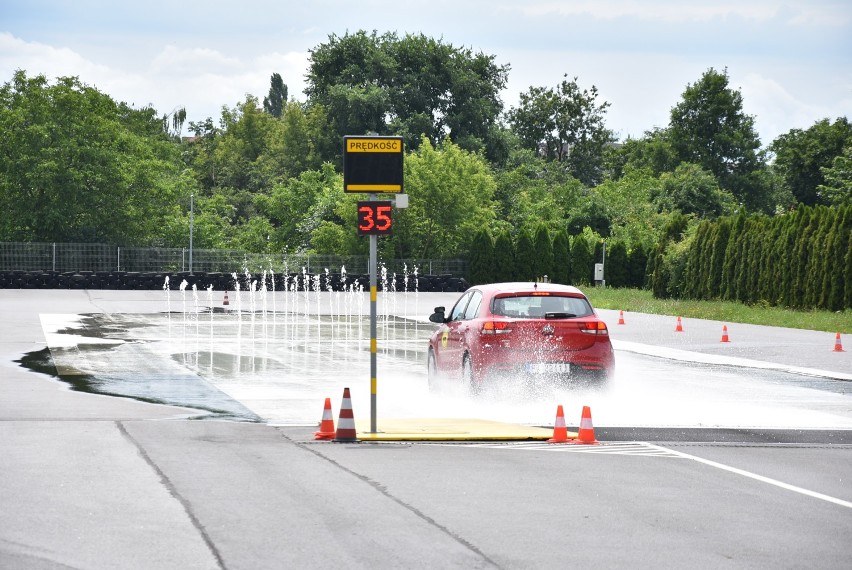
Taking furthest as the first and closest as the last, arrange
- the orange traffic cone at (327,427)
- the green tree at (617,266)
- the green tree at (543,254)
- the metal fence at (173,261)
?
the green tree at (543,254), the metal fence at (173,261), the green tree at (617,266), the orange traffic cone at (327,427)

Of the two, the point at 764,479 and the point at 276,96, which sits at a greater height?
the point at 276,96

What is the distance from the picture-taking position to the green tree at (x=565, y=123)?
385 feet

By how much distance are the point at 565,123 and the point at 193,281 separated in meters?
58.2

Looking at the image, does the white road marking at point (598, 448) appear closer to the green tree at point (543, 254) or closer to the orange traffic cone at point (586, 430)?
the orange traffic cone at point (586, 430)

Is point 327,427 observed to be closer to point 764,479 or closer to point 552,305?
point 764,479

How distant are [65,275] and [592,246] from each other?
2979 centimetres

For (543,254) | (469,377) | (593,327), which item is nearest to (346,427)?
(469,377)

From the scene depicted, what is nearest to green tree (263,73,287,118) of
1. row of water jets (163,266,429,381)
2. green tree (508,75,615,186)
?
green tree (508,75,615,186)

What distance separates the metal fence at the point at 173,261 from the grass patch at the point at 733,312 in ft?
62.7

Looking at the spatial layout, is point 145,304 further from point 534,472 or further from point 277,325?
point 534,472

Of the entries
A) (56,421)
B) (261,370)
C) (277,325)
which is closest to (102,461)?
(56,421)

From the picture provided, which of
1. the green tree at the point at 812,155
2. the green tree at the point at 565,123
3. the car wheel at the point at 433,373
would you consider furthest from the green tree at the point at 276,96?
the car wheel at the point at 433,373

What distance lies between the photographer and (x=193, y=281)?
67.4 metres

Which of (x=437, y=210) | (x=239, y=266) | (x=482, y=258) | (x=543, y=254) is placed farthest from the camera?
(x=437, y=210)
